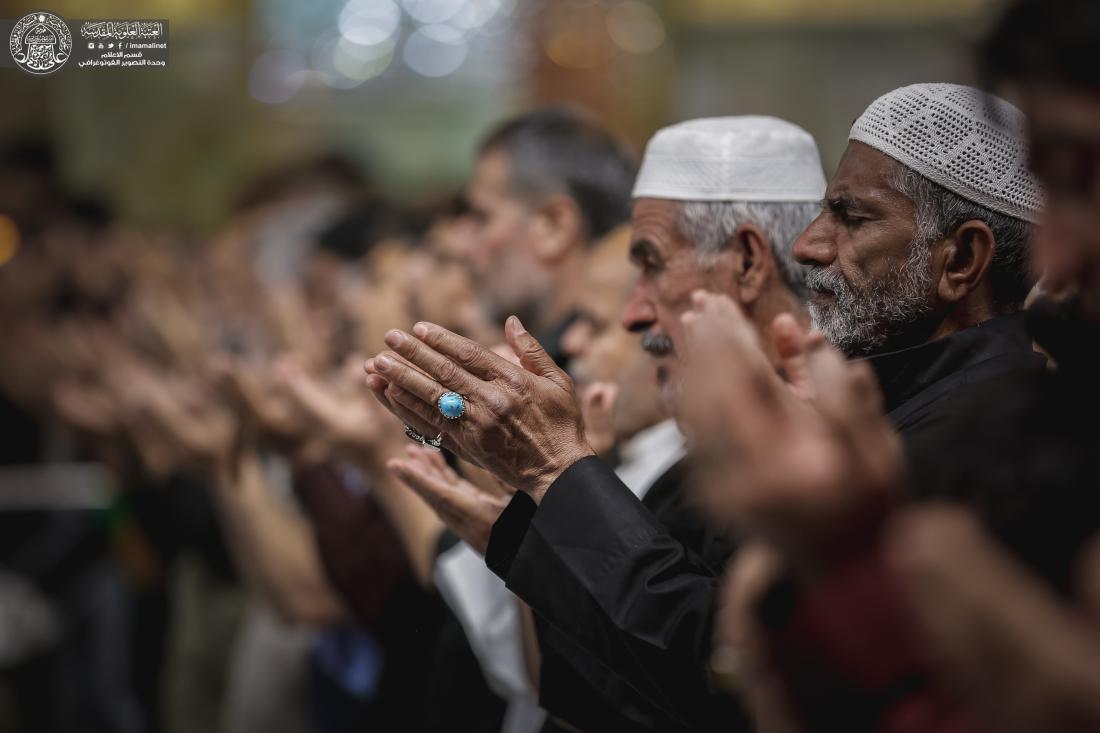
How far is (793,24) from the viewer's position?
795 centimetres

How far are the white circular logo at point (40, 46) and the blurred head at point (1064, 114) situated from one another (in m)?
1.67

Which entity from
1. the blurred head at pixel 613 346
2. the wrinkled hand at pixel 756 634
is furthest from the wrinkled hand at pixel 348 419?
the wrinkled hand at pixel 756 634

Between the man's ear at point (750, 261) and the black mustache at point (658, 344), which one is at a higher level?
the man's ear at point (750, 261)

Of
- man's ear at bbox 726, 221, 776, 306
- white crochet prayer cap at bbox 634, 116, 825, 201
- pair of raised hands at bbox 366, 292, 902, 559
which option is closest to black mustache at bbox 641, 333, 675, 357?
man's ear at bbox 726, 221, 776, 306

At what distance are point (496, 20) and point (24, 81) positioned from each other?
3.59m

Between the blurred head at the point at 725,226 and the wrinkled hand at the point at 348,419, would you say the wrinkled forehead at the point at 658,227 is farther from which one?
the wrinkled hand at the point at 348,419

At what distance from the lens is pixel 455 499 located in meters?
2.36

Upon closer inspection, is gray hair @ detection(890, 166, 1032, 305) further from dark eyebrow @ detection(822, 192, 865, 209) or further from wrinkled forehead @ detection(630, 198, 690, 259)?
wrinkled forehead @ detection(630, 198, 690, 259)

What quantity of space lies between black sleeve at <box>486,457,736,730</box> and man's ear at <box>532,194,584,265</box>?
1.91 meters

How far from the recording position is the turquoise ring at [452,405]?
6.10 feet

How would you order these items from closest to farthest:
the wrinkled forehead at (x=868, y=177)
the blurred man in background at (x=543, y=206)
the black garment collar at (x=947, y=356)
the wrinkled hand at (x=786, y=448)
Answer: the wrinkled hand at (x=786, y=448), the black garment collar at (x=947, y=356), the wrinkled forehead at (x=868, y=177), the blurred man in background at (x=543, y=206)

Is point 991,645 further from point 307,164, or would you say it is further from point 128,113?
point 128,113

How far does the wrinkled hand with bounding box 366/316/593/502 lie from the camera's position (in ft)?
6.07

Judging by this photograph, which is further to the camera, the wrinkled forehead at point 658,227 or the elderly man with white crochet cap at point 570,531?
the wrinkled forehead at point 658,227
